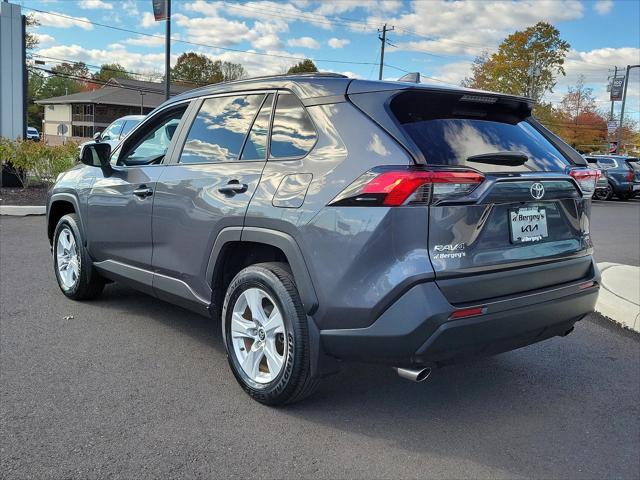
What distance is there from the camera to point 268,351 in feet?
11.4

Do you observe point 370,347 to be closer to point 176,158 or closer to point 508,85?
point 176,158

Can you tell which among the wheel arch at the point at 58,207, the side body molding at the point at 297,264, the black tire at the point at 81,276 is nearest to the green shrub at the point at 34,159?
the wheel arch at the point at 58,207

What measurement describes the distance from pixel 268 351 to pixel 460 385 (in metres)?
1.35

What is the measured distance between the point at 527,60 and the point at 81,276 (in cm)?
4801

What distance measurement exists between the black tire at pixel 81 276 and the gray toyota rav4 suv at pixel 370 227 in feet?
4.74

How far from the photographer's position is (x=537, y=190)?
319 cm

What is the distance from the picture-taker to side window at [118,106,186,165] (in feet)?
15.0

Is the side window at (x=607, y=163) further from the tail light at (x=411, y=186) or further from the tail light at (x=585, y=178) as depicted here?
the tail light at (x=411, y=186)

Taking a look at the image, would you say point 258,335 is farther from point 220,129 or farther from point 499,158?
point 499,158

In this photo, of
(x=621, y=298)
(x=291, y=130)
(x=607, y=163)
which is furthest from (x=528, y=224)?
(x=607, y=163)

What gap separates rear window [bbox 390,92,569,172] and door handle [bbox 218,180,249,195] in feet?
3.38

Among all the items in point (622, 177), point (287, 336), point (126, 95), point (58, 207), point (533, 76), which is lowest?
point (287, 336)

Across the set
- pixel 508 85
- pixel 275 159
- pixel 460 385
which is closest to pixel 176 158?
pixel 275 159

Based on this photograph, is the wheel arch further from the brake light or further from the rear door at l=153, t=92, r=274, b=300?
the brake light
